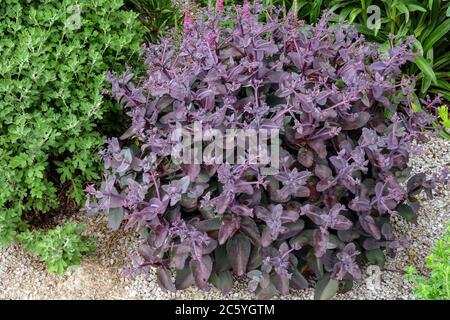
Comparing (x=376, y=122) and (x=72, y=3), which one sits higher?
(x=72, y=3)

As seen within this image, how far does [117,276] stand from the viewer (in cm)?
283

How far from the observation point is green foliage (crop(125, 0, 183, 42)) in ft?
12.5

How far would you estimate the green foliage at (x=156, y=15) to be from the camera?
3803 millimetres

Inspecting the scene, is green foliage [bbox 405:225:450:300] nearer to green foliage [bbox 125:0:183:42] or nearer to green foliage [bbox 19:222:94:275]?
green foliage [bbox 19:222:94:275]

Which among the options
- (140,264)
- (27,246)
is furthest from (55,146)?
(140,264)

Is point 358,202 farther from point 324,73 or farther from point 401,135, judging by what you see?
point 324,73

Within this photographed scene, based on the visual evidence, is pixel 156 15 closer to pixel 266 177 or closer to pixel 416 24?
pixel 416 24

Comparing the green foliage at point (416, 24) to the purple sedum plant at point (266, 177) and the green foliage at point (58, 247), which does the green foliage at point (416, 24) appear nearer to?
the purple sedum plant at point (266, 177)

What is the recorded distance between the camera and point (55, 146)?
280 centimetres

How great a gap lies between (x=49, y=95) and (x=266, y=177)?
1087mm

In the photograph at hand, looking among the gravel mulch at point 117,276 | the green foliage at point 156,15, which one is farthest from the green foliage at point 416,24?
the gravel mulch at point 117,276

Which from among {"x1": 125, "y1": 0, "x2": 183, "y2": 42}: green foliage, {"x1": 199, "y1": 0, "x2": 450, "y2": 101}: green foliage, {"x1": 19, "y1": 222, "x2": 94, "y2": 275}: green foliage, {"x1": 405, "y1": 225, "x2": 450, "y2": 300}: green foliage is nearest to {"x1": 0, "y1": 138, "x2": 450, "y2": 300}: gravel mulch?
{"x1": 19, "y1": 222, "x2": 94, "y2": 275}: green foliage

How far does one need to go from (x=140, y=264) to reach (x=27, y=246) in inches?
22.0

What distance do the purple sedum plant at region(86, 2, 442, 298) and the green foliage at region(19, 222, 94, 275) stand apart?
0.83 ft
